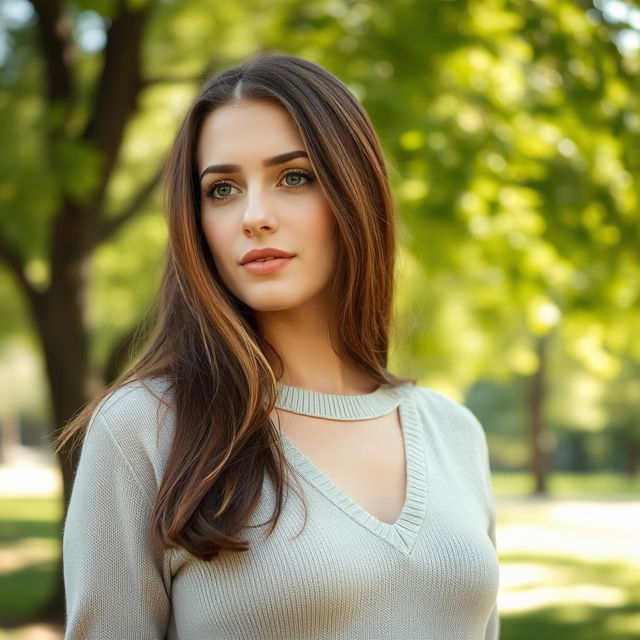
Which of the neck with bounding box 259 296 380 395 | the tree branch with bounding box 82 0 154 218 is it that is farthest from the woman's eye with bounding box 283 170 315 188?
the tree branch with bounding box 82 0 154 218

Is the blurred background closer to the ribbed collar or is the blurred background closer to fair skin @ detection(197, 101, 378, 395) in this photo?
the ribbed collar

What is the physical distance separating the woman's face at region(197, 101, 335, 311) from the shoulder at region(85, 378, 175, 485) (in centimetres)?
33

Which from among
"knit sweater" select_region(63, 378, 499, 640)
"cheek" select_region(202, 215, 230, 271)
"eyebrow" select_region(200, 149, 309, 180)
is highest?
"eyebrow" select_region(200, 149, 309, 180)

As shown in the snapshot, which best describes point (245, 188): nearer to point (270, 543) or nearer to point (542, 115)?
point (270, 543)

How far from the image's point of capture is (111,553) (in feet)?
6.52

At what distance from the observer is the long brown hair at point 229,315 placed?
1991mm

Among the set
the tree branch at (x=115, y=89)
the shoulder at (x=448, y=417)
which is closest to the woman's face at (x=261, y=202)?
the shoulder at (x=448, y=417)

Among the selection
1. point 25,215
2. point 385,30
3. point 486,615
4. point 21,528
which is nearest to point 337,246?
point 486,615

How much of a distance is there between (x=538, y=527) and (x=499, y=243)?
42.9ft

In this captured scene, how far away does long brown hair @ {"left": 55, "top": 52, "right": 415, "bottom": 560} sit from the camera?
1.99 metres

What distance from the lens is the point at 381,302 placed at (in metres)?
2.59

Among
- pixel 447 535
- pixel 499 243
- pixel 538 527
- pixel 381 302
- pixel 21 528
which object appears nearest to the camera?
pixel 447 535

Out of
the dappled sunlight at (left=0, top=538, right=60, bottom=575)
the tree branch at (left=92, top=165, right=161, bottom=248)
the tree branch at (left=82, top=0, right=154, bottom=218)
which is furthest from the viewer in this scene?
the dappled sunlight at (left=0, top=538, right=60, bottom=575)

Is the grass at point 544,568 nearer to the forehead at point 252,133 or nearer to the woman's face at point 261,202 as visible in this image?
the woman's face at point 261,202
